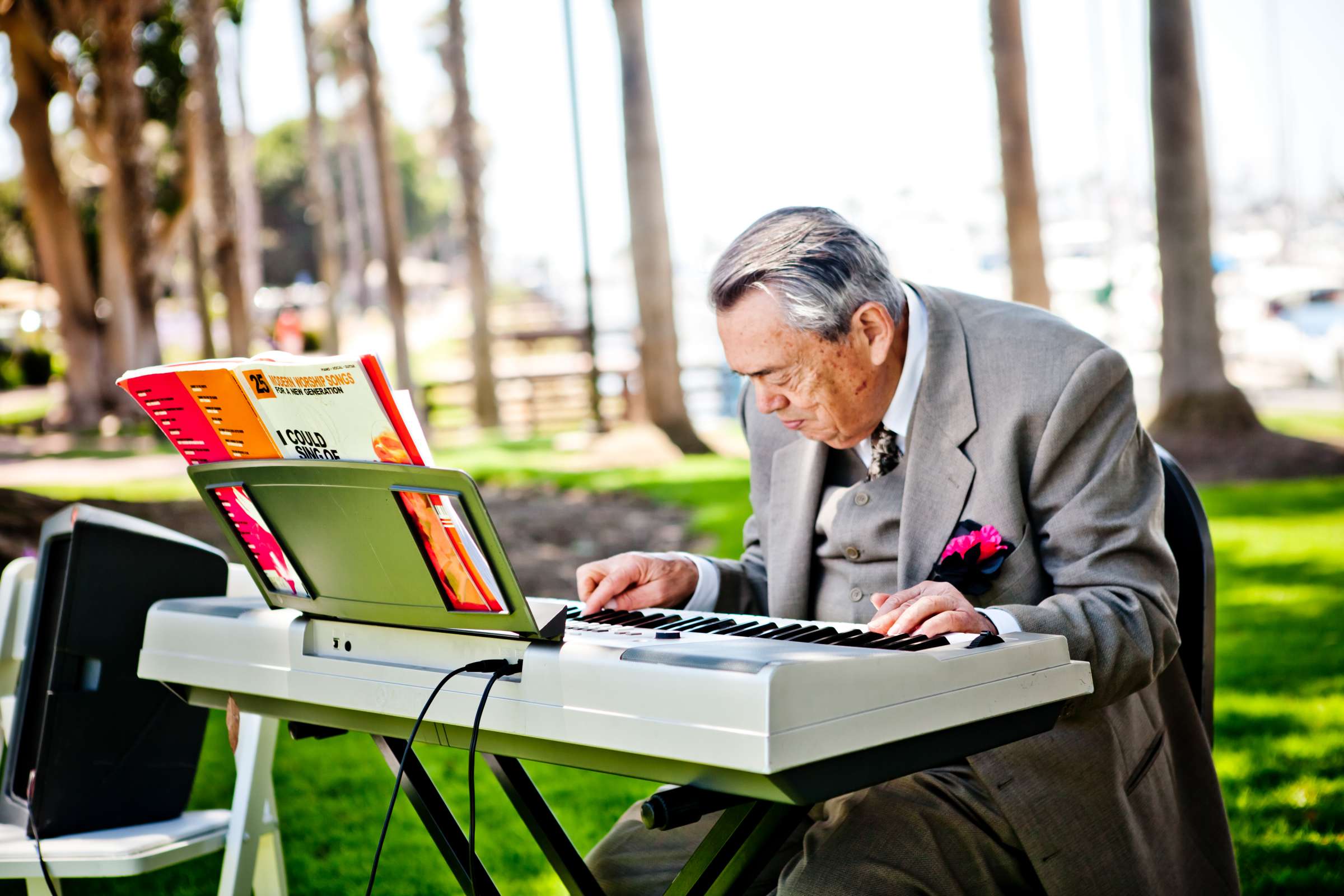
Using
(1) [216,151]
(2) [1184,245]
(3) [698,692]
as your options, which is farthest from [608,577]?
A: (1) [216,151]

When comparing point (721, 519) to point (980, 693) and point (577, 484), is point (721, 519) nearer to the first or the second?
point (577, 484)

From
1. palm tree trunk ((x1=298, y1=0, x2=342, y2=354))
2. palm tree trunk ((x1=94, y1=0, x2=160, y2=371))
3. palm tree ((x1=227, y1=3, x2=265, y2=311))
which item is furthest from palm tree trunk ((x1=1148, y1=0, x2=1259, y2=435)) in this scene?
palm tree ((x1=227, y1=3, x2=265, y2=311))

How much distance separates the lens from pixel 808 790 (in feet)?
4.99

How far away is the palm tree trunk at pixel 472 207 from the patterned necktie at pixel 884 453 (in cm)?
1672

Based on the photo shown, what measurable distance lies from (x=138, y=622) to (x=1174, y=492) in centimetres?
217

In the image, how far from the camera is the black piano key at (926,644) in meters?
1.72

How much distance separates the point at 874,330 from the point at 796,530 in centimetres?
47

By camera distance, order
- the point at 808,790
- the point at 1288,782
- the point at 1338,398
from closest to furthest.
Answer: the point at 808,790
the point at 1288,782
the point at 1338,398

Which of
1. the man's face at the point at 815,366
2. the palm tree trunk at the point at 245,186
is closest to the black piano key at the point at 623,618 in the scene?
the man's face at the point at 815,366

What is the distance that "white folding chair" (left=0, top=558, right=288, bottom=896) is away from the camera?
8.99 feet

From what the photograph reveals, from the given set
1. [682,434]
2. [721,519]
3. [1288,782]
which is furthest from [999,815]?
[682,434]

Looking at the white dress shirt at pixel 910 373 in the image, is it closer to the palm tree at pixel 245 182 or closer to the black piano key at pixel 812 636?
the black piano key at pixel 812 636

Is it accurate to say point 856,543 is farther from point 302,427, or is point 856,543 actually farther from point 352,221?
point 352,221

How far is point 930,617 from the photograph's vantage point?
6.29 feet
